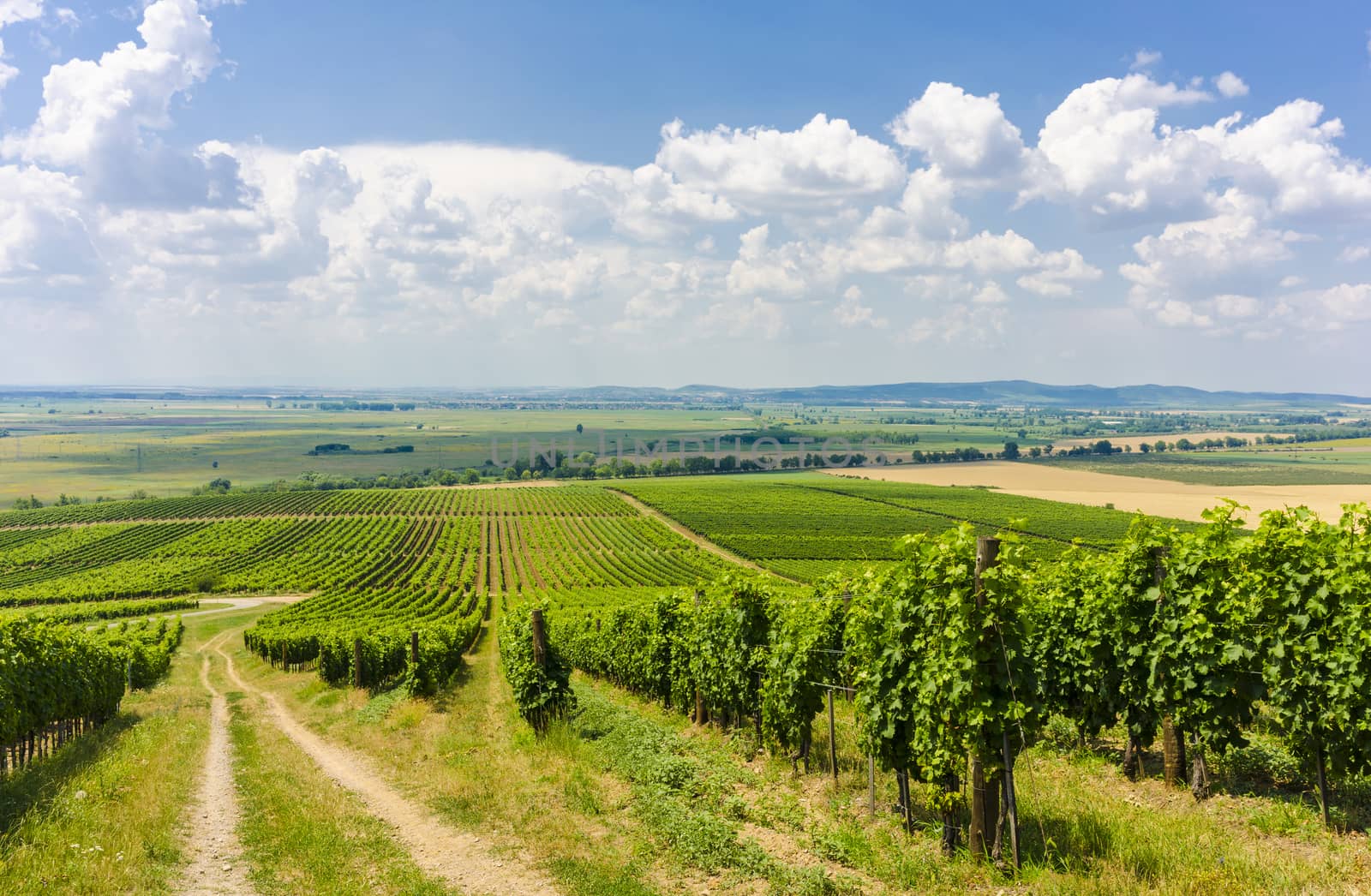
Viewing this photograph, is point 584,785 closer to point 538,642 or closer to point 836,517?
point 538,642

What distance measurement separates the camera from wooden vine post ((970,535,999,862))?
28.9 ft

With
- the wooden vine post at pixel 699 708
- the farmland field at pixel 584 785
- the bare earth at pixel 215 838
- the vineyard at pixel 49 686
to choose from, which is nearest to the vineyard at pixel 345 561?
the farmland field at pixel 584 785

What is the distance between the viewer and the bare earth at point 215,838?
9.85m

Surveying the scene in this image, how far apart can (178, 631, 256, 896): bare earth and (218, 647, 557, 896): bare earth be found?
1999 mm

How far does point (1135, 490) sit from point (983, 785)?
159850 mm

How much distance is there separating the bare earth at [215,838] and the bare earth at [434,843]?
200cm

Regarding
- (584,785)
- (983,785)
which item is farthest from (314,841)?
(983,785)

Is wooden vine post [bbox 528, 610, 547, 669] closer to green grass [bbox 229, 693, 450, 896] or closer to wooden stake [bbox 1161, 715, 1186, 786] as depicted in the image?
green grass [bbox 229, 693, 450, 896]

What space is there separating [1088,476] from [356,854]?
632ft

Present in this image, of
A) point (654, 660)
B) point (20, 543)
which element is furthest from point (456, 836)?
point (20, 543)

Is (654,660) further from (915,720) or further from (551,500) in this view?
(551,500)

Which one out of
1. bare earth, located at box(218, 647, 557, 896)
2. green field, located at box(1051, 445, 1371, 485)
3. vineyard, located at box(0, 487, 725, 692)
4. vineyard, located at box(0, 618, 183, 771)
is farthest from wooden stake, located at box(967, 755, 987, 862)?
green field, located at box(1051, 445, 1371, 485)

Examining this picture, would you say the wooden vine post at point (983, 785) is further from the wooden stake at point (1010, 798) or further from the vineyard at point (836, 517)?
the vineyard at point (836, 517)

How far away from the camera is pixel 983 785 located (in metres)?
8.88
